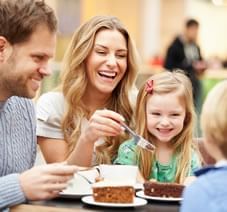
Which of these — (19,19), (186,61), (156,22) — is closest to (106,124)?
(19,19)

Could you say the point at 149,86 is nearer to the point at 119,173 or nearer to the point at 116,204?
the point at 119,173

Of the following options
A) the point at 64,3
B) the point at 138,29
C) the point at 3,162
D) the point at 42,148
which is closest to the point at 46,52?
the point at 3,162

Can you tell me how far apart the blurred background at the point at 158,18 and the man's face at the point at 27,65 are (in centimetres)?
844

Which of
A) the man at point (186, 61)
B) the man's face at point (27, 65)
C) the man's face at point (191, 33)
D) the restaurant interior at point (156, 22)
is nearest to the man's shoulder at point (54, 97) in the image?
the man's face at point (27, 65)

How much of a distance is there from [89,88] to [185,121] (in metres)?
0.37

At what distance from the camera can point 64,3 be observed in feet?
34.5

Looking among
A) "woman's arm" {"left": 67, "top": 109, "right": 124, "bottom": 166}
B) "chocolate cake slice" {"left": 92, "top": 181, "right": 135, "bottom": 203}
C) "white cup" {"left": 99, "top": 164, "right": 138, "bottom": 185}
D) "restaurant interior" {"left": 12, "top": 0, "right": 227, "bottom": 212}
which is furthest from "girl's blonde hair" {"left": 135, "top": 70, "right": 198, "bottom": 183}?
"restaurant interior" {"left": 12, "top": 0, "right": 227, "bottom": 212}

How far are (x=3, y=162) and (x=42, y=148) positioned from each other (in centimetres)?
56

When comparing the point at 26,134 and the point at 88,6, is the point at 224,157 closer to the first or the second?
the point at 26,134

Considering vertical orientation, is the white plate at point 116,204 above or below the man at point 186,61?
below

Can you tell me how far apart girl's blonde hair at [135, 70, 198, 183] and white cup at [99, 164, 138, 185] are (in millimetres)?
362

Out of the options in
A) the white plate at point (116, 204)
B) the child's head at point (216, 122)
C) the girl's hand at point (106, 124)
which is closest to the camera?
the child's head at point (216, 122)

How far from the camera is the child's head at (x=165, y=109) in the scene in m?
2.15

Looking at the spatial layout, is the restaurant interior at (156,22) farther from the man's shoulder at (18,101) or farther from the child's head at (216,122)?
the child's head at (216,122)
